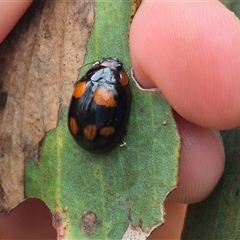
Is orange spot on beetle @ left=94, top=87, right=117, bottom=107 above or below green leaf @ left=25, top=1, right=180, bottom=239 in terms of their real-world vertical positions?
above

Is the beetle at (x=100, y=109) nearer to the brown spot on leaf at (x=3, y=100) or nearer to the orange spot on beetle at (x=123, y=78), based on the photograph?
the orange spot on beetle at (x=123, y=78)

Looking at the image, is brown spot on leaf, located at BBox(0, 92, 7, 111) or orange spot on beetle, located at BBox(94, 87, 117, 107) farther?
brown spot on leaf, located at BBox(0, 92, 7, 111)

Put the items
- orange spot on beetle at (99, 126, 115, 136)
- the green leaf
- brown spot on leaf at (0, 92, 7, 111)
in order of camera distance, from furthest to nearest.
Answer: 1. brown spot on leaf at (0, 92, 7, 111)
2. orange spot on beetle at (99, 126, 115, 136)
3. the green leaf

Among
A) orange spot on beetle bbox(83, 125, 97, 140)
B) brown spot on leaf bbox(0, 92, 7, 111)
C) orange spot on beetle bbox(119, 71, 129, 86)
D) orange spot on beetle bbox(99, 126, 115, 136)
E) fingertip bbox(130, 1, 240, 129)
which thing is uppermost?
fingertip bbox(130, 1, 240, 129)

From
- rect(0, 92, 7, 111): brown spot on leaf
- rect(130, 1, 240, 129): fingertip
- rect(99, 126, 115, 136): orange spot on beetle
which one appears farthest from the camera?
rect(0, 92, 7, 111): brown spot on leaf

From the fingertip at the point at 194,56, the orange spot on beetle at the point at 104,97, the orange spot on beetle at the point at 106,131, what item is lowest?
the orange spot on beetle at the point at 106,131

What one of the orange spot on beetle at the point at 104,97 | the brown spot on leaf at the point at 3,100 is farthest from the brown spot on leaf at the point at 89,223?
the brown spot on leaf at the point at 3,100

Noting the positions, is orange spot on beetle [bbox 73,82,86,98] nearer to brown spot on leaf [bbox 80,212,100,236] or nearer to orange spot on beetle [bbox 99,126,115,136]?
orange spot on beetle [bbox 99,126,115,136]

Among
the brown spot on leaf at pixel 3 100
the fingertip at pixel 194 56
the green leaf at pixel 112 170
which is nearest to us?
the fingertip at pixel 194 56

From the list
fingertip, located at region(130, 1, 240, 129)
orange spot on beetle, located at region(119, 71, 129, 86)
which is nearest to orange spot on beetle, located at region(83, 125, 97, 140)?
orange spot on beetle, located at region(119, 71, 129, 86)

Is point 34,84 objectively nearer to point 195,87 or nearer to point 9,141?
point 9,141
